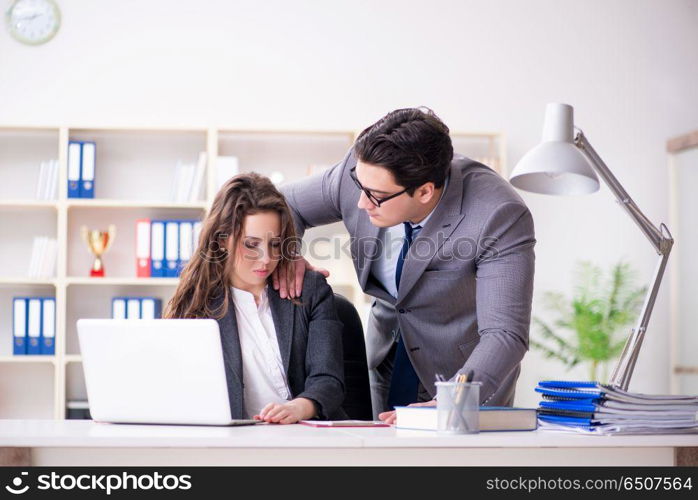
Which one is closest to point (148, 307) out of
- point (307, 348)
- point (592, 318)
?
point (592, 318)

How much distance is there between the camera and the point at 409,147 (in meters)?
2.05

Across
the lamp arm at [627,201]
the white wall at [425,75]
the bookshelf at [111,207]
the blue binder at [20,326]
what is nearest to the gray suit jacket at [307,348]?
the lamp arm at [627,201]

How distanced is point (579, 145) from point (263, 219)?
773 mm

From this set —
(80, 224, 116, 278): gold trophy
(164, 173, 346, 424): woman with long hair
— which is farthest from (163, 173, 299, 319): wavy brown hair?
(80, 224, 116, 278): gold trophy

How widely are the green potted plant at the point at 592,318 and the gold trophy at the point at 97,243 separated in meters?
2.21

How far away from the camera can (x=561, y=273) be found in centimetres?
473

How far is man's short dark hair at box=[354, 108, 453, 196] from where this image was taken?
2047mm

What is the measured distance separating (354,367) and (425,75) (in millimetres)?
2713

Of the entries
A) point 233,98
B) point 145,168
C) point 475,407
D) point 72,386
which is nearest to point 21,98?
point 145,168

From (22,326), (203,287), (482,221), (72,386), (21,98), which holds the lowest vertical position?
(72,386)

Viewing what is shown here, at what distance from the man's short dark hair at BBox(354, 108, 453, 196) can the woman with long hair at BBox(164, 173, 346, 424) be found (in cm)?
30

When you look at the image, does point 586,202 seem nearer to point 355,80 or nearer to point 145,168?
point 355,80

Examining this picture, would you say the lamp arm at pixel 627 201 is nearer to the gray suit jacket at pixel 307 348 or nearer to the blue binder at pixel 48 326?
the gray suit jacket at pixel 307 348

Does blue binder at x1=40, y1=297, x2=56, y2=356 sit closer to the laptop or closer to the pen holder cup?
the laptop
